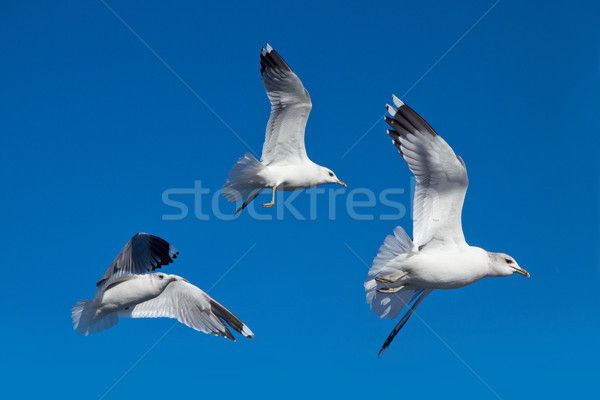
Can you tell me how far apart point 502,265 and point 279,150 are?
381 cm

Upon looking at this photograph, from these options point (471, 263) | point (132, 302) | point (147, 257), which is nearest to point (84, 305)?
point (132, 302)

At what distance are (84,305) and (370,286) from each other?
338cm

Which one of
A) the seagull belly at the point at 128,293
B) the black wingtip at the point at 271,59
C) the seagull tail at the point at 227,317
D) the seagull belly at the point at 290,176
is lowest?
the seagull belly at the point at 128,293

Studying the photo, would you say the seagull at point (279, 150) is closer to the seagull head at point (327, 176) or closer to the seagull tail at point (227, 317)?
the seagull head at point (327, 176)

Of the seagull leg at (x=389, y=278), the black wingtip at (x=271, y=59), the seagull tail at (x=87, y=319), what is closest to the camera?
the seagull leg at (x=389, y=278)

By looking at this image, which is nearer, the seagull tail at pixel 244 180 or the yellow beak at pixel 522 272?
the yellow beak at pixel 522 272

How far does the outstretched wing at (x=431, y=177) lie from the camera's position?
21.0 ft

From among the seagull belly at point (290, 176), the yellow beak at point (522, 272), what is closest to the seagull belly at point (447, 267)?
the yellow beak at point (522, 272)

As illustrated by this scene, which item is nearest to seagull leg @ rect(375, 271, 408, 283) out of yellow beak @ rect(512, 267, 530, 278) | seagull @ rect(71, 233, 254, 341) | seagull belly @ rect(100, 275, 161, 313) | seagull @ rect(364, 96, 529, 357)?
seagull @ rect(364, 96, 529, 357)

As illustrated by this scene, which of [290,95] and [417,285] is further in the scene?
[290,95]

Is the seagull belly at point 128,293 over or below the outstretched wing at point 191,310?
below

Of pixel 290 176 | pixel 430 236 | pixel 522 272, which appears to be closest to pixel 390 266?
pixel 430 236

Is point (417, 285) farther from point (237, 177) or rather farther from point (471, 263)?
point (237, 177)

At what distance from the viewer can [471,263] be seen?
6695 mm
